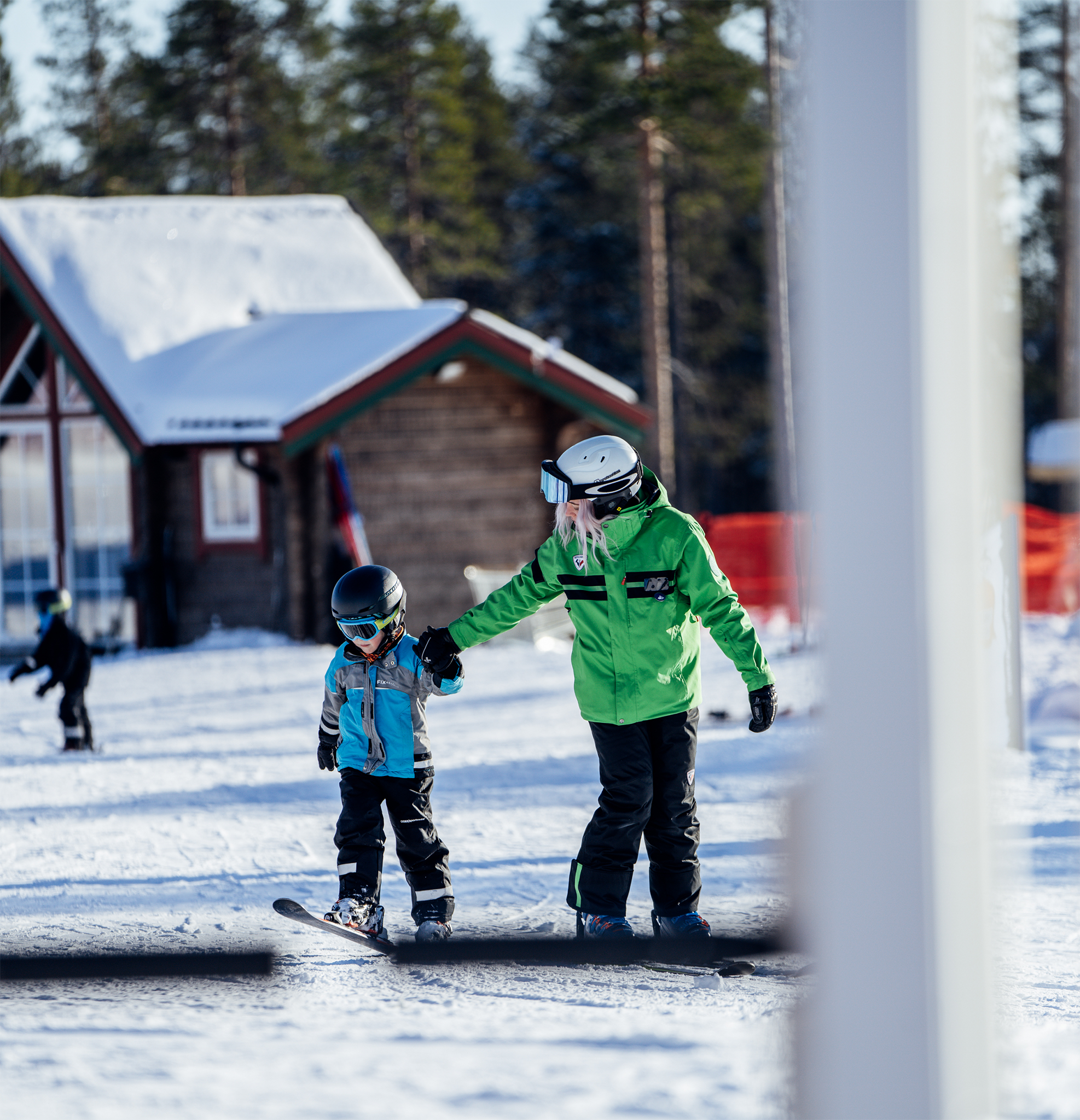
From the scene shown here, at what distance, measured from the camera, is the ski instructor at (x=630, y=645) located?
3.95 m

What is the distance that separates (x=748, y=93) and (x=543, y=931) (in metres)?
19.1

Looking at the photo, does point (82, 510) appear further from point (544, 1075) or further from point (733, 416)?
point (733, 416)

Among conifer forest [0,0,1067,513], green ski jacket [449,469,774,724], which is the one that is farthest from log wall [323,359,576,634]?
green ski jacket [449,469,774,724]

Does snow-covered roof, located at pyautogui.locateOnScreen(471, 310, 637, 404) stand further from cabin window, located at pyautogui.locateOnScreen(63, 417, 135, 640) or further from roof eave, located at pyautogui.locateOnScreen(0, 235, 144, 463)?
cabin window, located at pyautogui.locateOnScreen(63, 417, 135, 640)

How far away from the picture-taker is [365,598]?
408 centimetres

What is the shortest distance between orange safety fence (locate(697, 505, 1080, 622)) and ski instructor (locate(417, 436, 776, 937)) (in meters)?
10.6

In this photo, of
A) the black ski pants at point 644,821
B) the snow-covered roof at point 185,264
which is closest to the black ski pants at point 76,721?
the black ski pants at point 644,821

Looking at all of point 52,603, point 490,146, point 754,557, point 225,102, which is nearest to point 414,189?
point 225,102

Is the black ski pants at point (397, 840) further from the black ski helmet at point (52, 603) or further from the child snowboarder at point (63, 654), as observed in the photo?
the black ski helmet at point (52, 603)

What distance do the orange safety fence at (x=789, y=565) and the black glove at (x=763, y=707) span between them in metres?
10.8

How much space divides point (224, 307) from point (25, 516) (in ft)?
11.5

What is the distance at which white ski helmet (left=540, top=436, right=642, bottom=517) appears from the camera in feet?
12.9

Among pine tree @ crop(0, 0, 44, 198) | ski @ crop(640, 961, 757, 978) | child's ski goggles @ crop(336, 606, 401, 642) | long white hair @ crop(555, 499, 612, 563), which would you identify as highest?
pine tree @ crop(0, 0, 44, 198)

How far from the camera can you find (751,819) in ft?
20.4
